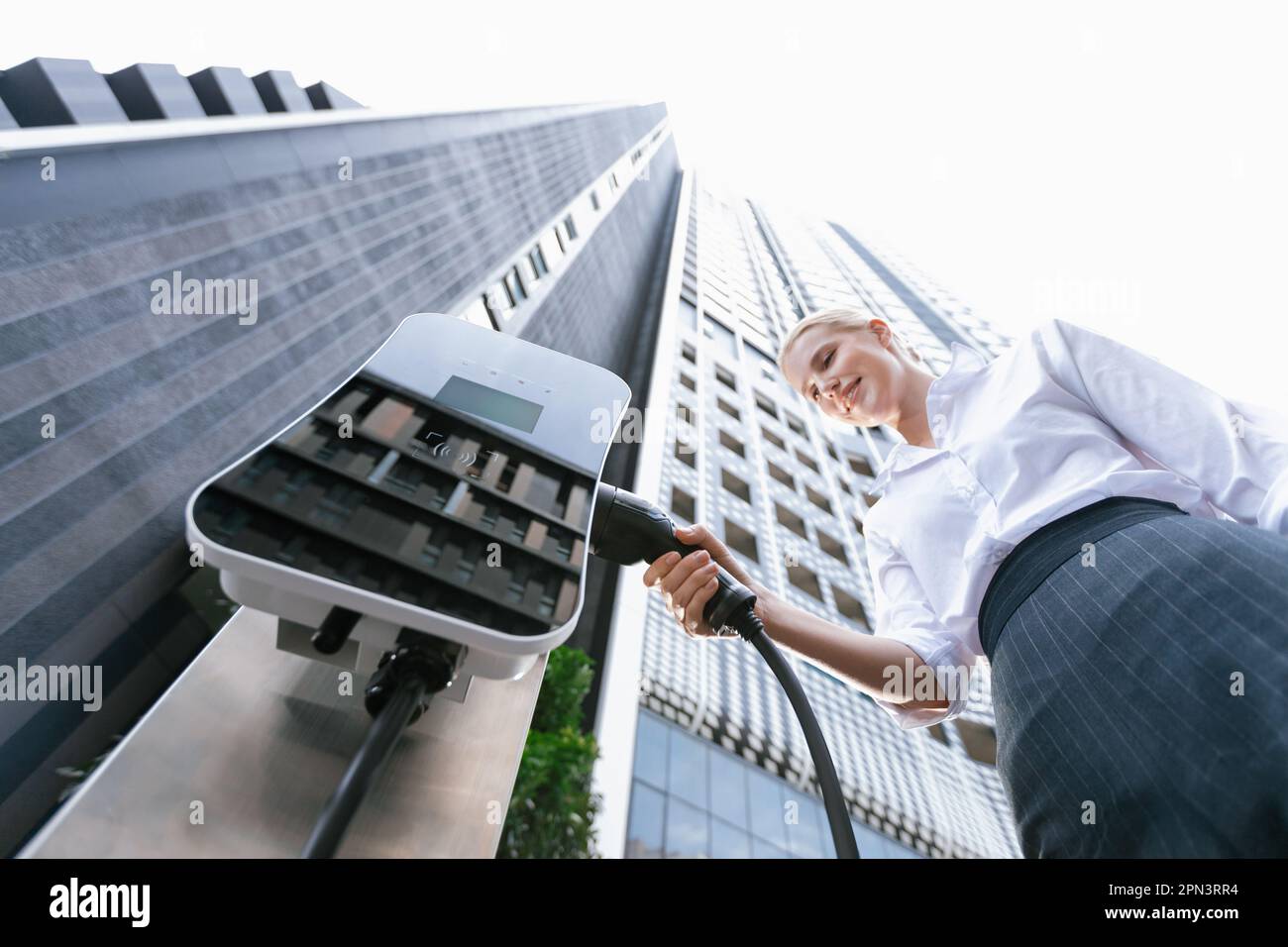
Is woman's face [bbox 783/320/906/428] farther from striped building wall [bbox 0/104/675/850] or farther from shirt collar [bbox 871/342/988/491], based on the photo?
striped building wall [bbox 0/104/675/850]

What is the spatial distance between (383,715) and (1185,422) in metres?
1.32

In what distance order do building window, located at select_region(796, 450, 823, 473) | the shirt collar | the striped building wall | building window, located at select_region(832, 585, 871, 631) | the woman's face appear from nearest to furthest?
1. the shirt collar
2. the woman's face
3. the striped building wall
4. building window, located at select_region(832, 585, 871, 631)
5. building window, located at select_region(796, 450, 823, 473)

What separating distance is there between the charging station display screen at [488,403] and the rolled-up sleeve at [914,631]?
0.91m

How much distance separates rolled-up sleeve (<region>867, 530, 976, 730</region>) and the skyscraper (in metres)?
0.25

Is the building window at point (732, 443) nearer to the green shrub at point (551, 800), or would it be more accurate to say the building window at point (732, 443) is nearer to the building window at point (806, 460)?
the building window at point (806, 460)

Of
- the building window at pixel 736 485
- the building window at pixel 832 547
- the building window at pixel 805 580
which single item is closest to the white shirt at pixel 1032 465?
the building window at pixel 805 580

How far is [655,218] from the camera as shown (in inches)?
1149

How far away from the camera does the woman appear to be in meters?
0.76

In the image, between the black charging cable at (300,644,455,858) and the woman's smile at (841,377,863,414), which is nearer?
the black charging cable at (300,644,455,858)

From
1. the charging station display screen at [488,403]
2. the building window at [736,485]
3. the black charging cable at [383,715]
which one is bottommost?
the building window at [736,485]

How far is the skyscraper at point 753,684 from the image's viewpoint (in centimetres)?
691

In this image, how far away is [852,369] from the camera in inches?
65.5

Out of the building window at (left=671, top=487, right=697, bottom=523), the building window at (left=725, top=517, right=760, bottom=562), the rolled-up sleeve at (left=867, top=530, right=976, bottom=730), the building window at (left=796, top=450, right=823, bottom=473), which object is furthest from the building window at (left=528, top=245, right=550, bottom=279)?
the building window at (left=796, top=450, right=823, bottom=473)

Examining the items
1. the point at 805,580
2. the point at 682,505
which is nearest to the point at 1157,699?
the point at 682,505
